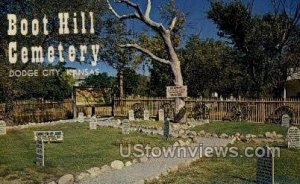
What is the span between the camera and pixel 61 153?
13805mm

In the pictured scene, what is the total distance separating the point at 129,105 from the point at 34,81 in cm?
707

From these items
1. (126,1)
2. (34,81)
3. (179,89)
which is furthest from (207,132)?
(34,81)

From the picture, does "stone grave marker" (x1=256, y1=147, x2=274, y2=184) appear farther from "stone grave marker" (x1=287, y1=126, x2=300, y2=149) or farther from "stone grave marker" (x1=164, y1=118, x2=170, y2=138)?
"stone grave marker" (x1=164, y1=118, x2=170, y2=138)

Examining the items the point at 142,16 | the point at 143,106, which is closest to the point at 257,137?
the point at 142,16

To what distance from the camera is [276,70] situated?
109 ft

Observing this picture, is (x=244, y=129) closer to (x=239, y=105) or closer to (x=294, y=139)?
(x=294, y=139)

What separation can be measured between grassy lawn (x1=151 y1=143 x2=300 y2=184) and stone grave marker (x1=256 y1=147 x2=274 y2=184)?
1364mm

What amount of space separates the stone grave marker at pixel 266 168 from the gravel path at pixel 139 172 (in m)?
2.59

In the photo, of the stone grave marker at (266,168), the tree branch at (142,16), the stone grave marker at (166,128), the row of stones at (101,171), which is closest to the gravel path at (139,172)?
the row of stones at (101,171)
